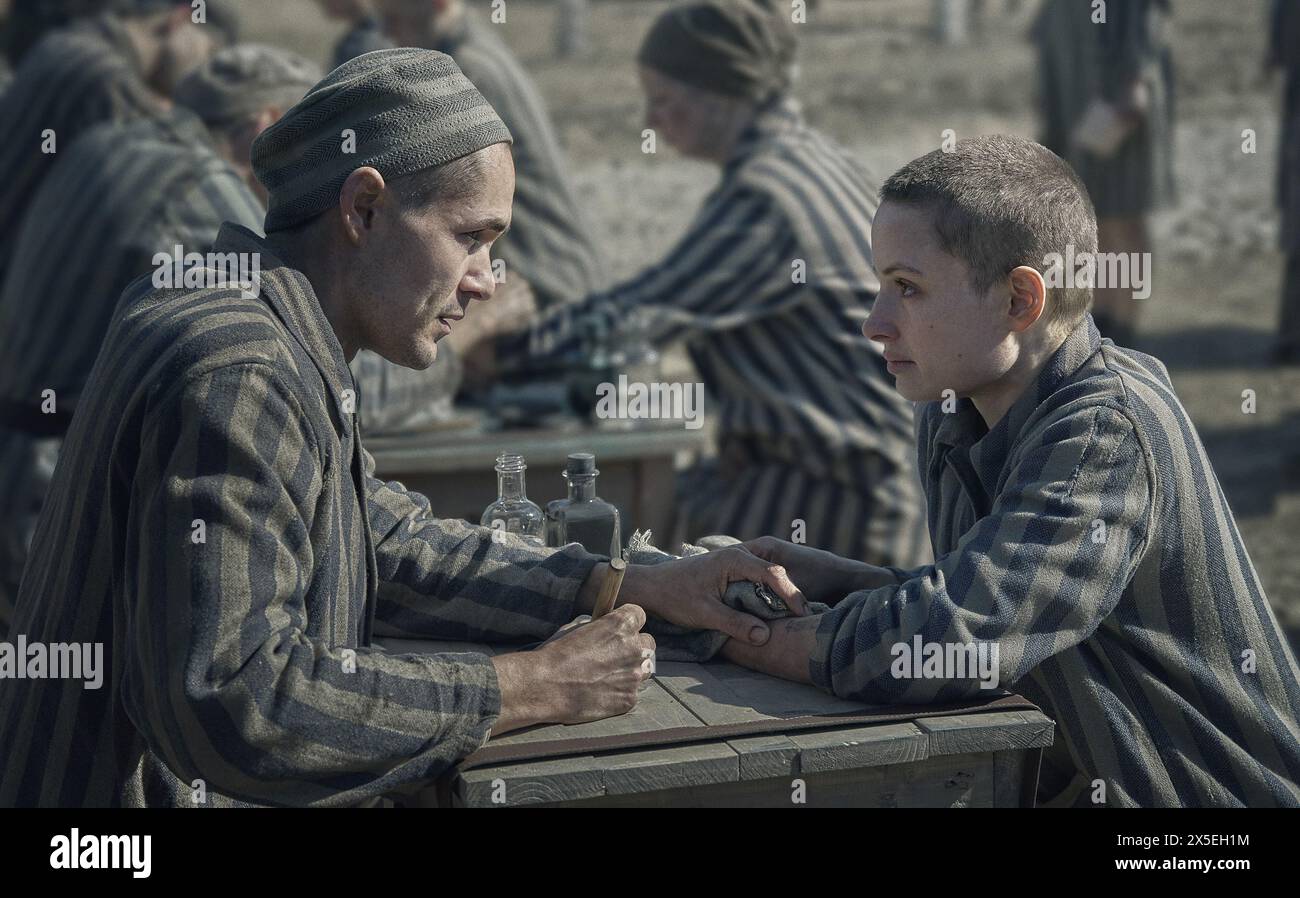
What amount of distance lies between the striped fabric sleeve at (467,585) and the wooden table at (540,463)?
1484mm

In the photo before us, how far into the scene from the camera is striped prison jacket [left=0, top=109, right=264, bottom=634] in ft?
13.9

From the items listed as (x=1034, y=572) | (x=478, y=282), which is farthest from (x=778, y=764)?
(x=478, y=282)

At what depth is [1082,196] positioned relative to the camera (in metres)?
2.37

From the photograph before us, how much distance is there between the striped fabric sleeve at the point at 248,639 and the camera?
192 centimetres

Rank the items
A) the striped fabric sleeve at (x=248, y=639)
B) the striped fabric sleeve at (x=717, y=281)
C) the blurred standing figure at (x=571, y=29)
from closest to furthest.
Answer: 1. the striped fabric sleeve at (x=248, y=639)
2. the striped fabric sleeve at (x=717, y=281)
3. the blurred standing figure at (x=571, y=29)

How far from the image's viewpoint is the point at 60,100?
229 inches

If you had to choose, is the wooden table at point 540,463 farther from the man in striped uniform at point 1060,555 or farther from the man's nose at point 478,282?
the man in striped uniform at point 1060,555

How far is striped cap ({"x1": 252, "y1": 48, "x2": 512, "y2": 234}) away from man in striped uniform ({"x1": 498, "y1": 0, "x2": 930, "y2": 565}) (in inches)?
91.6

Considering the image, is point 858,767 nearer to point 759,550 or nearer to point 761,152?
point 759,550

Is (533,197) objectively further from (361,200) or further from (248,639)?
(248,639)

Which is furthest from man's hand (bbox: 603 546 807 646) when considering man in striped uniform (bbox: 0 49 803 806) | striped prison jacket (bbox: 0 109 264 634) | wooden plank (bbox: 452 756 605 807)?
striped prison jacket (bbox: 0 109 264 634)

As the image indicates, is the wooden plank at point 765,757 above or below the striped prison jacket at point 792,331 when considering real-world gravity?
below

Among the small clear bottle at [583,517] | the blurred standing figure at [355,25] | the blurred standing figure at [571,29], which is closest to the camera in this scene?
the small clear bottle at [583,517]

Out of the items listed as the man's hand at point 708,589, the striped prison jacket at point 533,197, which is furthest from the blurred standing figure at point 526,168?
the man's hand at point 708,589
